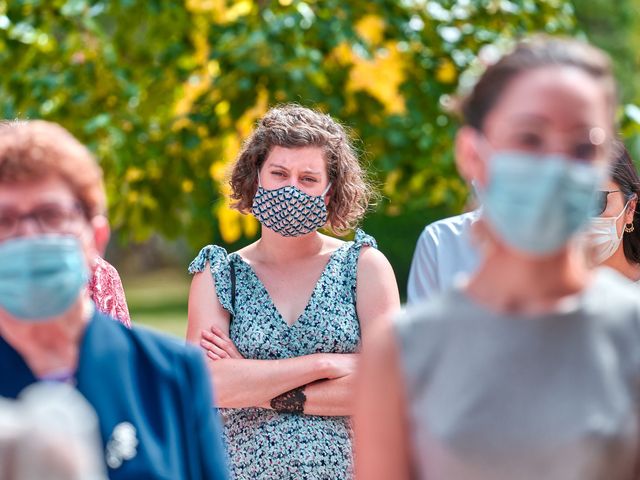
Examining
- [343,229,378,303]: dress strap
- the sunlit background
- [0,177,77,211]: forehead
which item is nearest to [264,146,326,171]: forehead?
[343,229,378,303]: dress strap

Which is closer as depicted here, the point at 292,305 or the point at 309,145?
the point at 292,305

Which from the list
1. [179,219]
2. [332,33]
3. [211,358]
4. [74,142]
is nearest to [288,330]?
[211,358]

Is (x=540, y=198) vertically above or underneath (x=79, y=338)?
above

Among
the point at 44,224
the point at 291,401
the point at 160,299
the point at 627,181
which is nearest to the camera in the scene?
the point at 44,224

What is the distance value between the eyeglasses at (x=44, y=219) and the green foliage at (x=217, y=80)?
227 inches

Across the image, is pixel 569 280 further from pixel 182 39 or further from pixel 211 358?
pixel 182 39

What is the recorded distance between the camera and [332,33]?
8.14 metres

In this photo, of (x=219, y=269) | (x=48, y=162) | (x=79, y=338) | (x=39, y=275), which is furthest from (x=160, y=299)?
(x=39, y=275)

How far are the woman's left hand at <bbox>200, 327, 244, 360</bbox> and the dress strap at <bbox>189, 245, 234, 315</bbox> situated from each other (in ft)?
0.38

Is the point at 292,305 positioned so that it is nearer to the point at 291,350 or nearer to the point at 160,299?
the point at 291,350

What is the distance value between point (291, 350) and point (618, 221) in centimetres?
145

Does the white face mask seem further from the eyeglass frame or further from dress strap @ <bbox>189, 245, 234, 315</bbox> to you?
the eyeglass frame

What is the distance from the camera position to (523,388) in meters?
2.10

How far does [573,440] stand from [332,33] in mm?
6370
